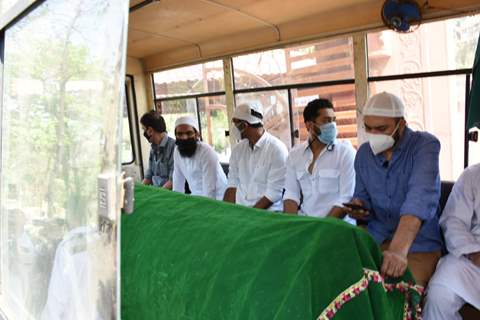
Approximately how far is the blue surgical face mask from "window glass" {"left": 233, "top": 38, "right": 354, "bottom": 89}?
118cm

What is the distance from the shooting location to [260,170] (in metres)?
3.39

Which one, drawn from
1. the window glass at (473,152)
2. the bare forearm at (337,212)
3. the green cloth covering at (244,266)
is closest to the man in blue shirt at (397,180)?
the bare forearm at (337,212)

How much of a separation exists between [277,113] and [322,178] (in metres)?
1.84

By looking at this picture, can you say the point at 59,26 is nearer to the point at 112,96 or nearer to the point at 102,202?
the point at 112,96

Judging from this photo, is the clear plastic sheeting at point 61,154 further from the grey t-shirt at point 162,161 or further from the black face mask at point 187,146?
the grey t-shirt at point 162,161

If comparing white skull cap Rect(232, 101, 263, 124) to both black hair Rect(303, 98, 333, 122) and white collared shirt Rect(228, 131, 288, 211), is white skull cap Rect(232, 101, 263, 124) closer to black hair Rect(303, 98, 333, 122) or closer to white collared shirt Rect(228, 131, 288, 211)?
white collared shirt Rect(228, 131, 288, 211)

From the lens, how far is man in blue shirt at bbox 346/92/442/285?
196cm

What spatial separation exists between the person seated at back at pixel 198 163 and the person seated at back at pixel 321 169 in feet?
3.33

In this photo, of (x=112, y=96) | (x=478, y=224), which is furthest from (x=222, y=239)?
(x=478, y=224)

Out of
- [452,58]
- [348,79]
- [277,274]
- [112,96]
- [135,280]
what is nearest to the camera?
[112,96]

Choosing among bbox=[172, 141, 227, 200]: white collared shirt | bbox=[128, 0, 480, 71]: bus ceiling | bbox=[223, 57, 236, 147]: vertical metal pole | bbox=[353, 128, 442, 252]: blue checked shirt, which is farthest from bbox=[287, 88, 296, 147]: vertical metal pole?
bbox=[353, 128, 442, 252]: blue checked shirt

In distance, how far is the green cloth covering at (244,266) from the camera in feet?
3.39

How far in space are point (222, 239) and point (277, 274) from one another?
10.5 inches

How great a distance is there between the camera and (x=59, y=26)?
1073mm
